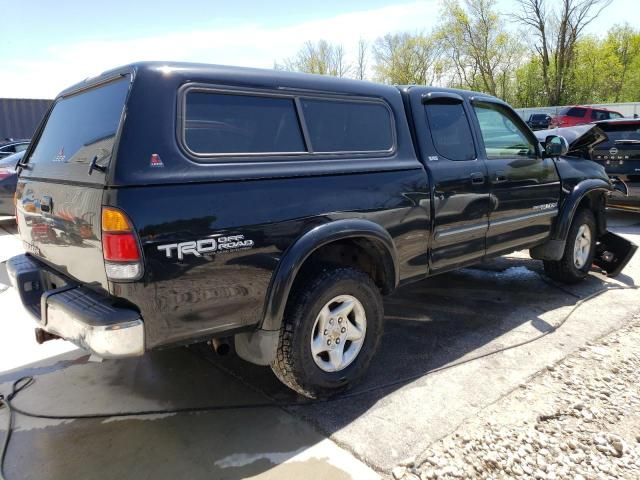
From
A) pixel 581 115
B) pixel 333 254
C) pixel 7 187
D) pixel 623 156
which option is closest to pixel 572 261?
pixel 333 254

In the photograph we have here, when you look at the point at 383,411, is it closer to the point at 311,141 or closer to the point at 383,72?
the point at 311,141

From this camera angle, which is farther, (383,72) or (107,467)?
(383,72)

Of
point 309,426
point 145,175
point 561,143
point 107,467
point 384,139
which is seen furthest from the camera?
point 561,143

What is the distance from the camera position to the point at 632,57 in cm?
3522

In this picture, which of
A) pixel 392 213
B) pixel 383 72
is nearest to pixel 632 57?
pixel 383 72

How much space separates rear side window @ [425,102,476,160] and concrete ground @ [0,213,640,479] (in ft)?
4.79

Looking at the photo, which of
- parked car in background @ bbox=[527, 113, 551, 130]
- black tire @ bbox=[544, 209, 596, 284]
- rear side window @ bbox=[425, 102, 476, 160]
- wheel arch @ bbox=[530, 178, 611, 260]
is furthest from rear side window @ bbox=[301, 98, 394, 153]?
parked car in background @ bbox=[527, 113, 551, 130]

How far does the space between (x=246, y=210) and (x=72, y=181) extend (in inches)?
36.8

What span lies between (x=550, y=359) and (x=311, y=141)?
2316 mm

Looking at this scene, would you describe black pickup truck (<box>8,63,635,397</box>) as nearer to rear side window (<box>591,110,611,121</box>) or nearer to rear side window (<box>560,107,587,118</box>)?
rear side window (<box>560,107,587,118</box>)

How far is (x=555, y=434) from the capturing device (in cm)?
272

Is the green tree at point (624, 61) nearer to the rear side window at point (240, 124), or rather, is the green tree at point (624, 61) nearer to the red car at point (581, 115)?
the red car at point (581, 115)

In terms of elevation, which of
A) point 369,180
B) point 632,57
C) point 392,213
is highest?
point 632,57

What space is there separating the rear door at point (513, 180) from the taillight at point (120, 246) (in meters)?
2.92
